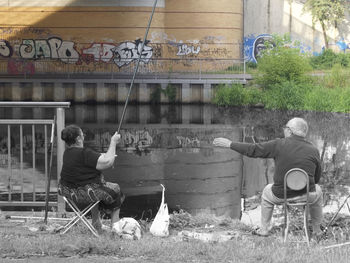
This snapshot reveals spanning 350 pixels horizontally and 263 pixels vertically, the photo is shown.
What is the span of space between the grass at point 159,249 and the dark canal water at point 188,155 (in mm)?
3232

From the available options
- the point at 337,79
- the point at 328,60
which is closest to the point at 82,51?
the point at 328,60

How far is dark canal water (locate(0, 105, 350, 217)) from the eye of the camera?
12.8m

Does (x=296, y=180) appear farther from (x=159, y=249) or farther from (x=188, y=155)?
(x=188, y=155)

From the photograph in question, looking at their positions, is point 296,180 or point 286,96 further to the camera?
point 286,96

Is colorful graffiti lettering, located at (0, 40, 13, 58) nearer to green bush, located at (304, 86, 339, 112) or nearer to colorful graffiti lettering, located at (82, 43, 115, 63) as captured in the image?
colorful graffiti lettering, located at (82, 43, 115, 63)

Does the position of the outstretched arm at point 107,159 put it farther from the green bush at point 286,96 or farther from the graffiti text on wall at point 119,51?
the graffiti text on wall at point 119,51

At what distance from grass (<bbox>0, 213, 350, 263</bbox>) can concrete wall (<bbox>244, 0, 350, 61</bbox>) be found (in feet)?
118

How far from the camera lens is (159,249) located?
5.48m

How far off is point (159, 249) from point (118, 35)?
112 ft

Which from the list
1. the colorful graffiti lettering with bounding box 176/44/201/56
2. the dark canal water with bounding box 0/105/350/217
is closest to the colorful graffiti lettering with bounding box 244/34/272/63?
the colorful graffiti lettering with bounding box 176/44/201/56

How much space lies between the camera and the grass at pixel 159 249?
17.2ft

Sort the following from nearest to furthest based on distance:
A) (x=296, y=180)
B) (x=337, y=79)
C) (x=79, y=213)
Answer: (x=296, y=180), (x=79, y=213), (x=337, y=79)

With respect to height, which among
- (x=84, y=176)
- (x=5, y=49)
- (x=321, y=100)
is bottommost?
(x=84, y=176)

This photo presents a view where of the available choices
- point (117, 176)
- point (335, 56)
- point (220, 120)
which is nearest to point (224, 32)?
point (335, 56)
